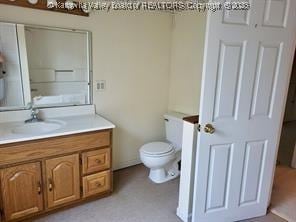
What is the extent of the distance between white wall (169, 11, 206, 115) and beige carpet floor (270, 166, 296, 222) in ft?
4.17

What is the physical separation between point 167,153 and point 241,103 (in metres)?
1.08

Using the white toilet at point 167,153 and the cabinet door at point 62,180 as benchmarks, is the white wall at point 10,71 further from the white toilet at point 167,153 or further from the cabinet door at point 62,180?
the white toilet at point 167,153

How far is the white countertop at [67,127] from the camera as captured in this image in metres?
1.83

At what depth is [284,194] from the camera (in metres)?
2.59

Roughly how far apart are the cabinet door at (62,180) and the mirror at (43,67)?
649 millimetres

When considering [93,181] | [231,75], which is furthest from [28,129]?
[231,75]

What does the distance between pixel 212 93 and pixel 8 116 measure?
184 cm

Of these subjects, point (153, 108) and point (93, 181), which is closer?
point (93, 181)

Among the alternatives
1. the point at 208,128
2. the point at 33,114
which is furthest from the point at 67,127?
the point at 208,128

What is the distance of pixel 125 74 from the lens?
283 centimetres

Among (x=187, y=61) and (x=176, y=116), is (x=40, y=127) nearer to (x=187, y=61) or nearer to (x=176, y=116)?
(x=176, y=116)

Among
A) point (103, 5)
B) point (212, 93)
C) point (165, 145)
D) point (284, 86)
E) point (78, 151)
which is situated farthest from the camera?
point (165, 145)

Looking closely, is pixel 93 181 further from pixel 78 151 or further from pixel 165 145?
pixel 165 145

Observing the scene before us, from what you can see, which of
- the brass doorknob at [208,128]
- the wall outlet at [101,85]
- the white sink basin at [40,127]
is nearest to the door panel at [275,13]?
the brass doorknob at [208,128]
